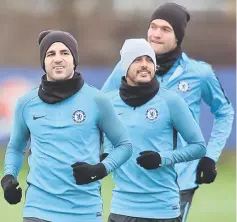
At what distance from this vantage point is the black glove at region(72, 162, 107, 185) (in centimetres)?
601

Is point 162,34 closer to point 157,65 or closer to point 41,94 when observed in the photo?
point 157,65

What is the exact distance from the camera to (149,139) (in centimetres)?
681

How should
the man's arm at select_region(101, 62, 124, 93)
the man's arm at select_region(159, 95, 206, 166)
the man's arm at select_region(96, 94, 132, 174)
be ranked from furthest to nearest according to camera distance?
the man's arm at select_region(101, 62, 124, 93)
the man's arm at select_region(159, 95, 206, 166)
the man's arm at select_region(96, 94, 132, 174)

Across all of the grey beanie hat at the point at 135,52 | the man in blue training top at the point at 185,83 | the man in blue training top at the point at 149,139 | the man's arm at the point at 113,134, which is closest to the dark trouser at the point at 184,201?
the man in blue training top at the point at 185,83

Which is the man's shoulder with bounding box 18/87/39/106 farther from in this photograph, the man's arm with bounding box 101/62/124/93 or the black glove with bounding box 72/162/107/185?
the man's arm with bounding box 101/62/124/93

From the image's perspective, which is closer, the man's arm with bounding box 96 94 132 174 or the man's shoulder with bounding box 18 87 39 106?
the man's arm with bounding box 96 94 132 174

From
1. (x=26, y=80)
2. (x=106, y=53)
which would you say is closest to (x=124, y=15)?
(x=106, y=53)

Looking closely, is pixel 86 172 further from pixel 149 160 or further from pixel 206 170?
pixel 206 170

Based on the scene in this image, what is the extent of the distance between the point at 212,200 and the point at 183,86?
5474mm

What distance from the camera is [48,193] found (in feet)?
20.2

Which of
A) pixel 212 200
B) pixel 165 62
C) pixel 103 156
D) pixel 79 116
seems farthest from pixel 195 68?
pixel 212 200

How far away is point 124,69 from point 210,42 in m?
10.7

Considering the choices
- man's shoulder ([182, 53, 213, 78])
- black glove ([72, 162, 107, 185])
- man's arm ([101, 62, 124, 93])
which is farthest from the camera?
man's shoulder ([182, 53, 213, 78])

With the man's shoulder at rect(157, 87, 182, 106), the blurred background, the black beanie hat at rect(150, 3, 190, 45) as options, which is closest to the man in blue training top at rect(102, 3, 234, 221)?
the black beanie hat at rect(150, 3, 190, 45)
